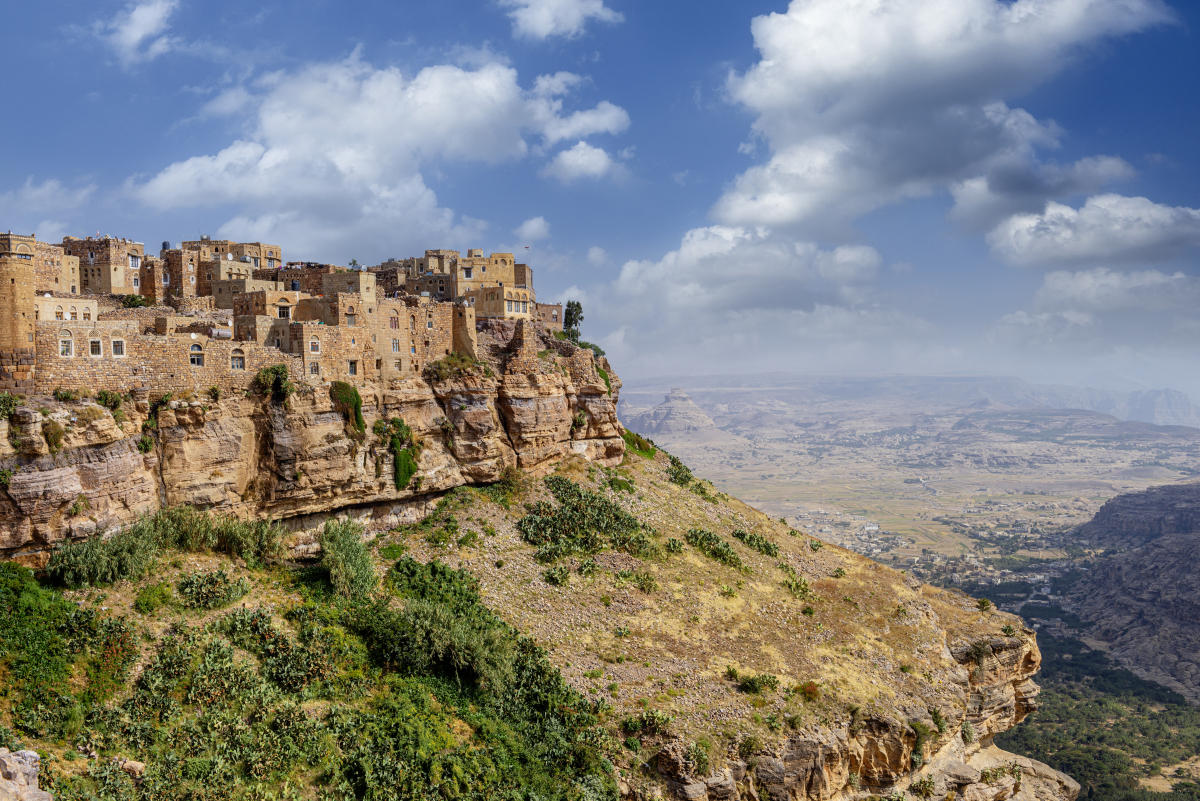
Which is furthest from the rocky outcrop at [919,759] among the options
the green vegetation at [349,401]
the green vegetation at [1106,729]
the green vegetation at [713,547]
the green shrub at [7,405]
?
the green vegetation at [1106,729]

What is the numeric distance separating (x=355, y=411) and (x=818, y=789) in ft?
133

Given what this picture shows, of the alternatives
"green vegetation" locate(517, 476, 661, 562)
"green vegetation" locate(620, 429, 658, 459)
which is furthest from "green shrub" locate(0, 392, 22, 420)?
"green vegetation" locate(620, 429, 658, 459)

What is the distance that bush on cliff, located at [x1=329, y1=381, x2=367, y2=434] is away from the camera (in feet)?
173

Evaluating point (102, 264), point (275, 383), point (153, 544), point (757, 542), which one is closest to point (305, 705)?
point (153, 544)

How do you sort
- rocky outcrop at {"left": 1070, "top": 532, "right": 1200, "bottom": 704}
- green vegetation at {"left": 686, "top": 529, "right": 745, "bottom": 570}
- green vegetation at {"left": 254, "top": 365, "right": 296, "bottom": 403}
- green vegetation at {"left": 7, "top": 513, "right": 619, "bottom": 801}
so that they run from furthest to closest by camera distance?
rocky outcrop at {"left": 1070, "top": 532, "right": 1200, "bottom": 704} → green vegetation at {"left": 686, "top": 529, "right": 745, "bottom": 570} → green vegetation at {"left": 254, "top": 365, "right": 296, "bottom": 403} → green vegetation at {"left": 7, "top": 513, "right": 619, "bottom": 801}

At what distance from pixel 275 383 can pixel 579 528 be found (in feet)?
83.8

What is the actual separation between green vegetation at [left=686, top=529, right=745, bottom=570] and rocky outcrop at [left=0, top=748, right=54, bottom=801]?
4575 cm

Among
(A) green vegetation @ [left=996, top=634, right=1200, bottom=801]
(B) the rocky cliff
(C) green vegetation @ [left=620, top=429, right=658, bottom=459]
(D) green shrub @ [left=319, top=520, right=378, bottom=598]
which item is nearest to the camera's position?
(D) green shrub @ [left=319, top=520, right=378, bottom=598]

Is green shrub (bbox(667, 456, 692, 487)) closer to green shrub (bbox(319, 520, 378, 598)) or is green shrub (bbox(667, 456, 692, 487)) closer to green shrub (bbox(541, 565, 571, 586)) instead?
green shrub (bbox(541, 565, 571, 586))

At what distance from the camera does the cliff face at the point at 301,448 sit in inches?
1479

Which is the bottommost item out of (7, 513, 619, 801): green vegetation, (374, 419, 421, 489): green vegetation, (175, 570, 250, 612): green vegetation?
(7, 513, 619, 801): green vegetation

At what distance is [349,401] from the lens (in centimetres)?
5322

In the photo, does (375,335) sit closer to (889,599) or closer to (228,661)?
(228,661)

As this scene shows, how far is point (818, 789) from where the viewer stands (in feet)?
144
